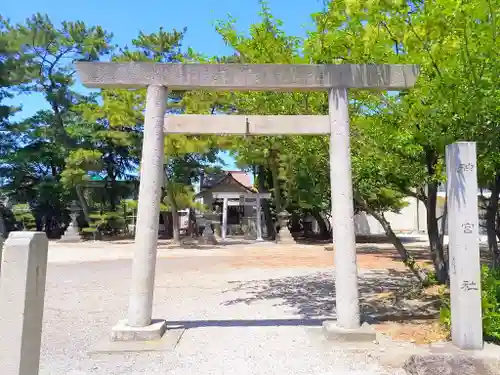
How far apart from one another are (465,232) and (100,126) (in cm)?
2154

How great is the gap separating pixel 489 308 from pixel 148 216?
13.9ft

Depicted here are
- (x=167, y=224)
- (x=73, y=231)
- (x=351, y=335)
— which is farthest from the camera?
(x=167, y=224)

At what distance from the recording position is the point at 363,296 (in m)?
7.47

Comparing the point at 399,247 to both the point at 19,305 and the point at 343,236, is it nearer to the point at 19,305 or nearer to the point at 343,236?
the point at 343,236

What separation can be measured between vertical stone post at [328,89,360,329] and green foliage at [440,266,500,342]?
117 cm

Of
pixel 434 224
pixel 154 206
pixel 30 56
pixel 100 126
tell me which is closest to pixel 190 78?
pixel 154 206

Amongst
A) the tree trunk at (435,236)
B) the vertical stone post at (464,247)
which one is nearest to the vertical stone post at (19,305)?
the vertical stone post at (464,247)

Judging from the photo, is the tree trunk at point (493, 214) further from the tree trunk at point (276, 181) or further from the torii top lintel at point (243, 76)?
the tree trunk at point (276, 181)

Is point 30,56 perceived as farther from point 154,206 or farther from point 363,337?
point 363,337

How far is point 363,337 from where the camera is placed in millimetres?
4762

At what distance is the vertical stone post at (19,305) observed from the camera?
Result: 7.84ft

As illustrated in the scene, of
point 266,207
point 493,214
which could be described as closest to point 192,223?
point 266,207

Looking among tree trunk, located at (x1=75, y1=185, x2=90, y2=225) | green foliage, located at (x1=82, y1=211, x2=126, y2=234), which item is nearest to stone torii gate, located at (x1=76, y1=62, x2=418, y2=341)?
green foliage, located at (x1=82, y1=211, x2=126, y2=234)

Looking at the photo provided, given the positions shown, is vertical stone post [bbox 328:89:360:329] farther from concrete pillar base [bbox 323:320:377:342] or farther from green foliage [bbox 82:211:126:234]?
green foliage [bbox 82:211:126:234]
